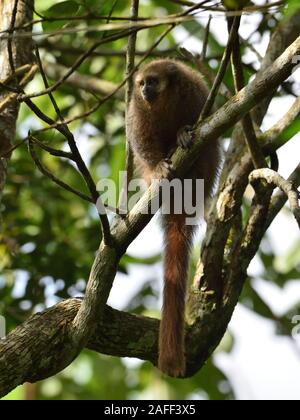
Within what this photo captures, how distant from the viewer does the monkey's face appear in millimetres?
4926

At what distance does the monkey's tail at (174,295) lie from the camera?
363 cm

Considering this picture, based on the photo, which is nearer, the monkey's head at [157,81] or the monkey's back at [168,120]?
the monkey's back at [168,120]

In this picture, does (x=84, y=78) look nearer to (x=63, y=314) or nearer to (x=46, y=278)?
(x=46, y=278)

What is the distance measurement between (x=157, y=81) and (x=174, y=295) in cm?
164

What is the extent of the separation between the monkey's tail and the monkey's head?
868 millimetres

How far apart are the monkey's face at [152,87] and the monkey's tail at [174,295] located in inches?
34.1

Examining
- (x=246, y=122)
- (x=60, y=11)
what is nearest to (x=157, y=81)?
(x=60, y=11)

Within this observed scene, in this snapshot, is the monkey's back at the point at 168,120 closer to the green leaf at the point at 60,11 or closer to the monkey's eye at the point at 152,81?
the monkey's eye at the point at 152,81

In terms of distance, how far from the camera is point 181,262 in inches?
168

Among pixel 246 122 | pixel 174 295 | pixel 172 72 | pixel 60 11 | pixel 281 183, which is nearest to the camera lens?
pixel 281 183

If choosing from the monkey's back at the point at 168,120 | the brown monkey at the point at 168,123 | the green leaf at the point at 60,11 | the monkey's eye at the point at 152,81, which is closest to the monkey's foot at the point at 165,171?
the brown monkey at the point at 168,123

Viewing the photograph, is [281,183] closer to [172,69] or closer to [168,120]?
[168,120]

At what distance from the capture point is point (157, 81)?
495 centimetres
